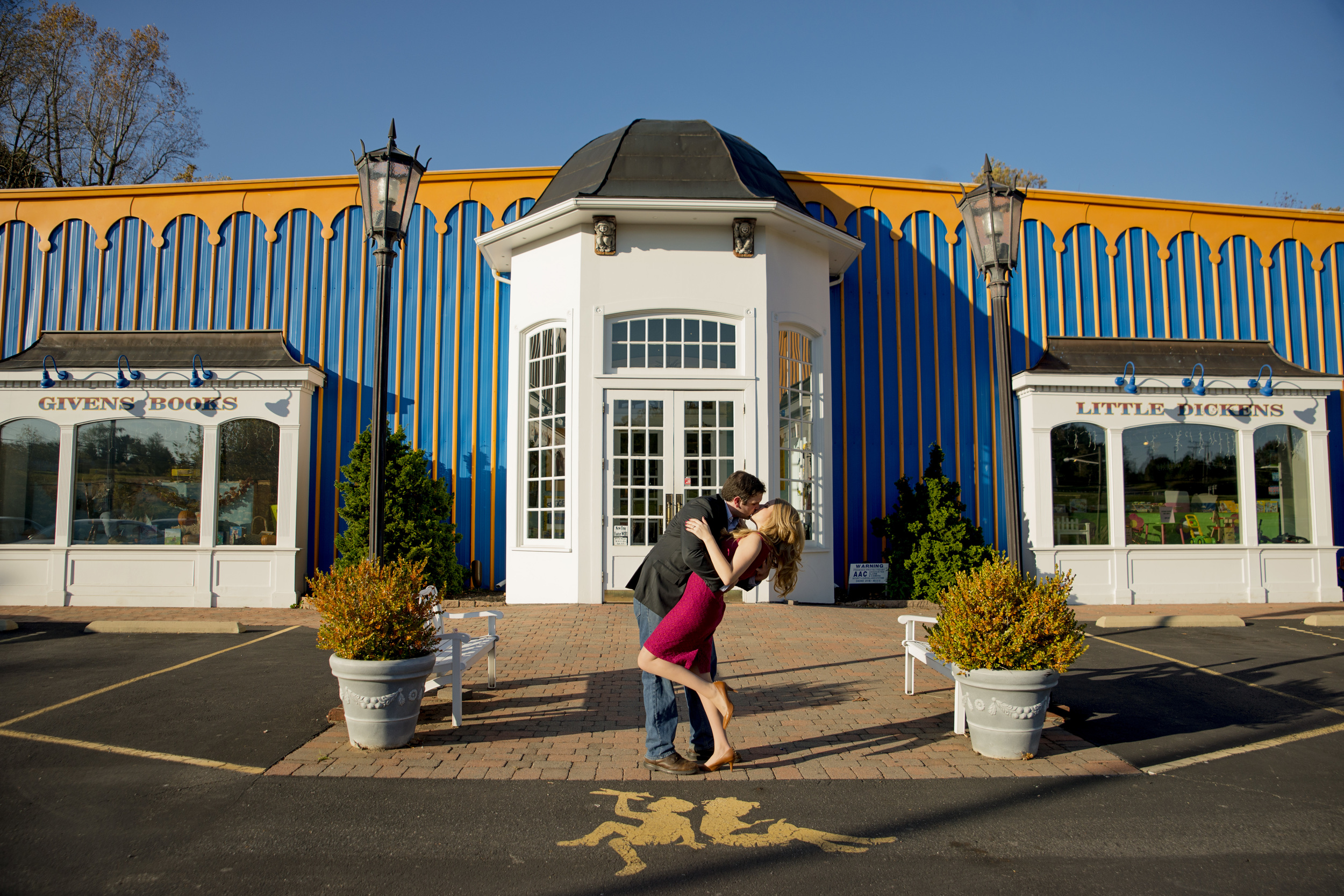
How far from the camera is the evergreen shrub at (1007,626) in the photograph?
452cm

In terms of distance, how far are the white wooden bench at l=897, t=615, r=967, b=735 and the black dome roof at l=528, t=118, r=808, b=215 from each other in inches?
230

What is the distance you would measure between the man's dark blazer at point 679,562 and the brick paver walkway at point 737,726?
92 centimetres

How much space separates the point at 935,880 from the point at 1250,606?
34.9 ft

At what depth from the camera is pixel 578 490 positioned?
31.9 ft

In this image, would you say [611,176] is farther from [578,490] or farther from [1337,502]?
[1337,502]

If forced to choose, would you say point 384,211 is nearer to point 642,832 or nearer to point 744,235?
point 642,832

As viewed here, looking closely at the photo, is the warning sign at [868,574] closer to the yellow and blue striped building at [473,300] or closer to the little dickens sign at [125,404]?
the yellow and blue striped building at [473,300]

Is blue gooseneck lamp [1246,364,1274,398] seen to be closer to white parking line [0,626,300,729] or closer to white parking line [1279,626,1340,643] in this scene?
white parking line [1279,626,1340,643]

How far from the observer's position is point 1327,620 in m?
9.36

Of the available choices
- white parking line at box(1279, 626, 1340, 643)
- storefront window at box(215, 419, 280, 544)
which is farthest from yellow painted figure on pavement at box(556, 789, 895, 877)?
storefront window at box(215, 419, 280, 544)

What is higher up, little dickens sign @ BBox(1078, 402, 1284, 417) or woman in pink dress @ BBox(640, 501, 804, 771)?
little dickens sign @ BBox(1078, 402, 1284, 417)

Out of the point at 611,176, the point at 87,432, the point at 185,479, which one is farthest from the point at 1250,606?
the point at 87,432

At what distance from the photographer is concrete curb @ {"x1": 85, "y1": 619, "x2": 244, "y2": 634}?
330 inches

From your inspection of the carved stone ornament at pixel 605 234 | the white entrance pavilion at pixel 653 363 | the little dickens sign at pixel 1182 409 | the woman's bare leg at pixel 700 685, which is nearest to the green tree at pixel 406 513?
the white entrance pavilion at pixel 653 363
